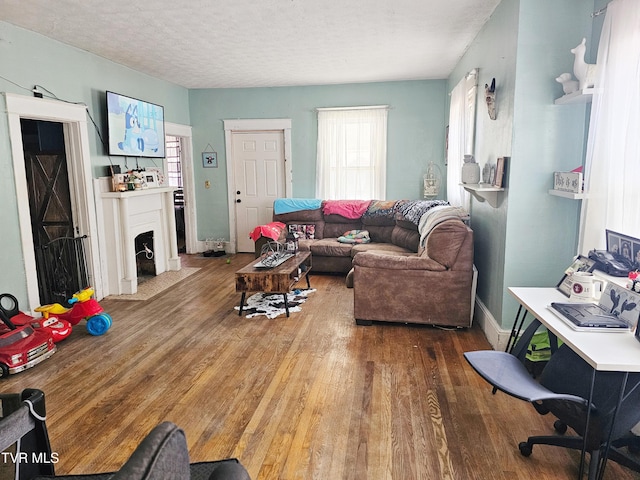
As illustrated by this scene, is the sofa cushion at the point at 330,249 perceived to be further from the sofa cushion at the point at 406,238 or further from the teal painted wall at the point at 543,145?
the teal painted wall at the point at 543,145

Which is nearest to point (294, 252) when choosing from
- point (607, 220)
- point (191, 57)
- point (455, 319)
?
point (455, 319)

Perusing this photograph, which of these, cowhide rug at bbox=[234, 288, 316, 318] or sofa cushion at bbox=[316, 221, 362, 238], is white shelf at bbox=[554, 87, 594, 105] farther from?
sofa cushion at bbox=[316, 221, 362, 238]

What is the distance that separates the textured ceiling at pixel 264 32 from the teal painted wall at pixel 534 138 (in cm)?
57

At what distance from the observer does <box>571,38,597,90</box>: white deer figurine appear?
2520 mm

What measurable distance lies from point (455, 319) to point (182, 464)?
3.18m

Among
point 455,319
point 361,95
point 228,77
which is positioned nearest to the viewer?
point 455,319

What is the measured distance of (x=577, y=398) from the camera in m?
1.77

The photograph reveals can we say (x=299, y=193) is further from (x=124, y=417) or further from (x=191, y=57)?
(x=124, y=417)

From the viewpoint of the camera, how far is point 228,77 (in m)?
5.89

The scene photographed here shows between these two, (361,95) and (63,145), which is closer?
(63,145)

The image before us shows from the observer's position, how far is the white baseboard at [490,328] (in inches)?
125

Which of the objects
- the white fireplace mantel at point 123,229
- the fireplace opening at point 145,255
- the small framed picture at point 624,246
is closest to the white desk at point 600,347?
the small framed picture at point 624,246

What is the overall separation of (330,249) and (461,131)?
6.84ft

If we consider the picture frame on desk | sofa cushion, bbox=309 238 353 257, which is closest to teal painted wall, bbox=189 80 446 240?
sofa cushion, bbox=309 238 353 257
